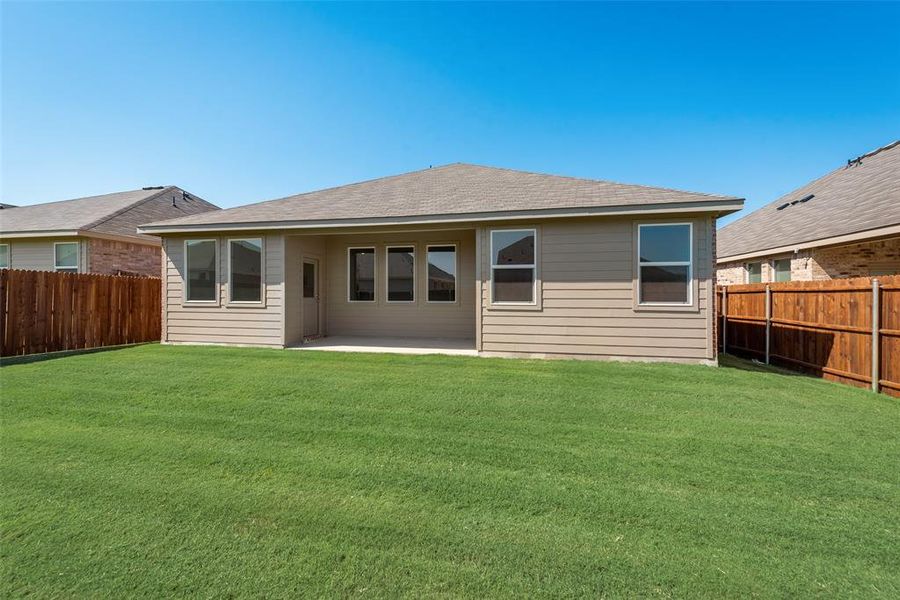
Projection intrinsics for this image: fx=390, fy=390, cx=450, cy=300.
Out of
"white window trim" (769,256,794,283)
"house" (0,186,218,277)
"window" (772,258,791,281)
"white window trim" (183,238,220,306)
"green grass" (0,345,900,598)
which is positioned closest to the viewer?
"green grass" (0,345,900,598)

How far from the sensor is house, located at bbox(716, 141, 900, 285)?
880cm

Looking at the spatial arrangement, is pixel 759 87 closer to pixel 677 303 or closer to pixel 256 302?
pixel 677 303

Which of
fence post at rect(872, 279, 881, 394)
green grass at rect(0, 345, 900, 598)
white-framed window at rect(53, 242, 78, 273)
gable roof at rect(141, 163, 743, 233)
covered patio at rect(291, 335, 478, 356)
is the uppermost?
gable roof at rect(141, 163, 743, 233)

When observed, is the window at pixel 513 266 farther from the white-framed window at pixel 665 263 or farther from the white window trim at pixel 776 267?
the white window trim at pixel 776 267

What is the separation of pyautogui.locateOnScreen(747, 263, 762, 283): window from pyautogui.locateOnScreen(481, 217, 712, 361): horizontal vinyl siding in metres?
7.63

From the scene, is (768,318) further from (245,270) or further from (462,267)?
(245,270)

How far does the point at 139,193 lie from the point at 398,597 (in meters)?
20.4

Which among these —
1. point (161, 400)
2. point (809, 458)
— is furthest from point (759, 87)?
point (161, 400)

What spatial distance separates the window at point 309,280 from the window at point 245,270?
114 cm

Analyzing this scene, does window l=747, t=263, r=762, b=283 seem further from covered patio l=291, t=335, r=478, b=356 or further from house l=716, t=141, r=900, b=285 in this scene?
covered patio l=291, t=335, r=478, b=356

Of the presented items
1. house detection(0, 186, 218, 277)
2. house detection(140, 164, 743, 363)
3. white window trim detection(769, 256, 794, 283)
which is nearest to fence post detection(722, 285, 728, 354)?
white window trim detection(769, 256, 794, 283)

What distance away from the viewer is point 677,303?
278 inches

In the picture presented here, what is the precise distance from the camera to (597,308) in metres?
7.36

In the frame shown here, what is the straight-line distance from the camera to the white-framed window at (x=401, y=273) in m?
10.2
